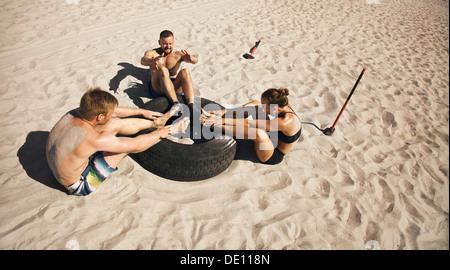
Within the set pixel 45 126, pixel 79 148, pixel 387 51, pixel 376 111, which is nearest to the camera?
pixel 79 148

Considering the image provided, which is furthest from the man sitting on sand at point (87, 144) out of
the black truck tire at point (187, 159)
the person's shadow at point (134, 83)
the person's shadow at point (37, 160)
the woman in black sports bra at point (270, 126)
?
the person's shadow at point (134, 83)

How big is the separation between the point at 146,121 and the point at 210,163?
0.95m

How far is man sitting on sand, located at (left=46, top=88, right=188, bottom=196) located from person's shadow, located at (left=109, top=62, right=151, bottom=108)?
5.03 ft

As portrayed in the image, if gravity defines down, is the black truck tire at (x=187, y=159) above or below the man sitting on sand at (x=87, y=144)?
below

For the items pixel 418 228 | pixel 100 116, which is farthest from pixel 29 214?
pixel 418 228

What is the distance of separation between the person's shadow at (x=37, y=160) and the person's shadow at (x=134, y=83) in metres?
1.32

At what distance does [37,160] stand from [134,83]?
1999 millimetres

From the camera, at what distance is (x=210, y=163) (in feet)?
8.80

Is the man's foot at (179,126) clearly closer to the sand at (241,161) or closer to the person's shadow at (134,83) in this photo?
the sand at (241,161)

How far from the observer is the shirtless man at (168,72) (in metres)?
3.37

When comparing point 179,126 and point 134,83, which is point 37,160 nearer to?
point 179,126

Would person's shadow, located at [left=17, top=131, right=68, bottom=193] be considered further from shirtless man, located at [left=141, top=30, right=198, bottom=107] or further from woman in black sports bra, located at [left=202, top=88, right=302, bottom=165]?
woman in black sports bra, located at [left=202, top=88, right=302, bottom=165]

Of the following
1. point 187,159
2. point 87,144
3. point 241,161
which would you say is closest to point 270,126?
point 241,161
